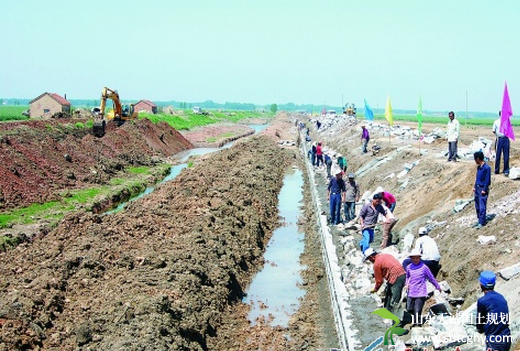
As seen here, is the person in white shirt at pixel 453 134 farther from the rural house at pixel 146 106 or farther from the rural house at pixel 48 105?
the rural house at pixel 146 106

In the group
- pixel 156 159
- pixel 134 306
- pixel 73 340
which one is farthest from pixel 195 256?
pixel 156 159

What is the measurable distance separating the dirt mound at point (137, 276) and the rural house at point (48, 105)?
4192 cm

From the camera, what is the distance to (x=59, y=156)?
2928 centimetres

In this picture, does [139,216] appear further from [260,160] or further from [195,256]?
[260,160]

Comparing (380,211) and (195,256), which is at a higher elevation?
Result: (380,211)

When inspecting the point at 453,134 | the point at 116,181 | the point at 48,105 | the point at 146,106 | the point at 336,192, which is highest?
the point at 48,105

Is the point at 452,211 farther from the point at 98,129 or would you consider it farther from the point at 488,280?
the point at 98,129

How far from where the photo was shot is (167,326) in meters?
8.67

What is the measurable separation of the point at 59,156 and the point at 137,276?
2055 cm

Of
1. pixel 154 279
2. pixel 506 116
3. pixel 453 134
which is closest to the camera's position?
pixel 154 279

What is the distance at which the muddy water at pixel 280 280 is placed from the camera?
1161 centimetres

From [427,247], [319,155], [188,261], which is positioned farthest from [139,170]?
[427,247]

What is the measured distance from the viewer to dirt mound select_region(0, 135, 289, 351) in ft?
28.0

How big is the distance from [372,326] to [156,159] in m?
31.8
